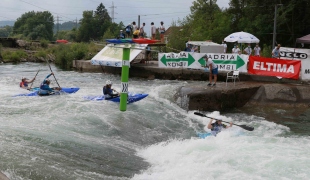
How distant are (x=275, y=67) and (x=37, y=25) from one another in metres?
99.9

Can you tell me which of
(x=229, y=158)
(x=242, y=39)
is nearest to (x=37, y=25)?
(x=242, y=39)

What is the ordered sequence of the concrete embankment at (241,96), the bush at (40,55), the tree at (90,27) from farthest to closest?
1. the tree at (90,27)
2. the bush at (40,55)
3. the concrete embankment at (241,96)

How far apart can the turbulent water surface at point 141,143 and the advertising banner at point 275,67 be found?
221 centimetres

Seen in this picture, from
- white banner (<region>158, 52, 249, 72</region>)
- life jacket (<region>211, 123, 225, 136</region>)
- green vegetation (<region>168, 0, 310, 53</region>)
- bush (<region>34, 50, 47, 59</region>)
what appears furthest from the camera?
bush (<region>34, 50, 47, 59</region>)

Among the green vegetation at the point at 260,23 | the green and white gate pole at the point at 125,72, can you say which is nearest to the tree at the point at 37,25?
the green vegetation at the point at 260,23

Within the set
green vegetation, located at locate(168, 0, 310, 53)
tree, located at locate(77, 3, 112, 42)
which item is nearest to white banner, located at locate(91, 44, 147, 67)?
green vegetation, located at locate(168, 0, 310, 53)

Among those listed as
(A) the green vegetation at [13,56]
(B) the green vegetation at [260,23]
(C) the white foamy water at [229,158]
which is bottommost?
(C) the white foamy water at [229,158]

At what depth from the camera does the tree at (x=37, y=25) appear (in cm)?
9853

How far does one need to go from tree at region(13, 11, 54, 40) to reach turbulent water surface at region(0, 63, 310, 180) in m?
85.2

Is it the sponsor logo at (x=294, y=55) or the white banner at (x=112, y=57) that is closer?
the sponsor logo at (x=294, y=55)

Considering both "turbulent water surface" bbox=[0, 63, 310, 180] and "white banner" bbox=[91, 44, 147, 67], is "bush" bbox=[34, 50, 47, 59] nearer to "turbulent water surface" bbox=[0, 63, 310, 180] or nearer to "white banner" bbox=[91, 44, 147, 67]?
"white banner" bbox=[91, 44, 147, 67]

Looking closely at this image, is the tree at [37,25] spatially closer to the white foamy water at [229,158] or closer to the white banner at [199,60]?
the white banner at [199,60]

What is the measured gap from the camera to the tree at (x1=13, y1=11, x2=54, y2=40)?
98.5 metres

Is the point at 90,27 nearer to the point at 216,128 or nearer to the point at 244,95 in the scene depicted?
the point at 244,95
